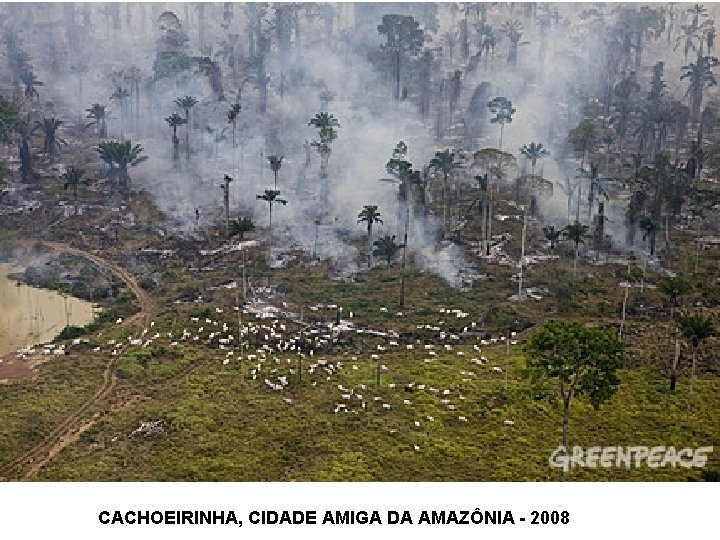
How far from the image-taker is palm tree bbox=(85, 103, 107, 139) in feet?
370

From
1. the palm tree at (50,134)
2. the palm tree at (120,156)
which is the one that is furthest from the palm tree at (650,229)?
the palm tree at (50,134)

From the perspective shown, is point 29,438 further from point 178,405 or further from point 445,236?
point 445,236

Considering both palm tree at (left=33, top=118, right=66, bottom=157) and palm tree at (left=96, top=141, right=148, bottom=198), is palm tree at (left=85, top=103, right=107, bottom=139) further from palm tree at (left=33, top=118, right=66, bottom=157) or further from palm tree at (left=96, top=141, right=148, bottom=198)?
palm tree at (left=96, top=141, right=148, bottom=198)

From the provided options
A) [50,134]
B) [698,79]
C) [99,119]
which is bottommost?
[50,134]

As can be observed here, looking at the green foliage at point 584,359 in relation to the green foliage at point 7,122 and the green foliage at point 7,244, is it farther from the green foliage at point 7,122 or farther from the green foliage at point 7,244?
the green foliage at point 7,122

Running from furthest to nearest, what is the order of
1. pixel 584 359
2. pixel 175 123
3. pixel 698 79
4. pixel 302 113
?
pixel 302 113 < pixel 698 79 < pixel 175 123 < pixel 584 359

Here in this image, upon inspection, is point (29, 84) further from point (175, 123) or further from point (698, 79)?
point (698, 79)

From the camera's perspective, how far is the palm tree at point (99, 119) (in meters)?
113

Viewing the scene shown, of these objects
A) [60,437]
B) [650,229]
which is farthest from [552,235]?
[60,437]

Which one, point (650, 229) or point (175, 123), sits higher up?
point (175, 123)

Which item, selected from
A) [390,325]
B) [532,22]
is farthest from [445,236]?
[532,22]

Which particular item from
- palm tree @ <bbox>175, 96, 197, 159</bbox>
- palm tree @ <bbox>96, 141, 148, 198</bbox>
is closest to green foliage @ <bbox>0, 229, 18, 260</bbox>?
palm tree @ <bbox>96, 141, 148, 198</bbox>

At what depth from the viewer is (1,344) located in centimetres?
6303

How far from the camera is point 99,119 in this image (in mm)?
117438
